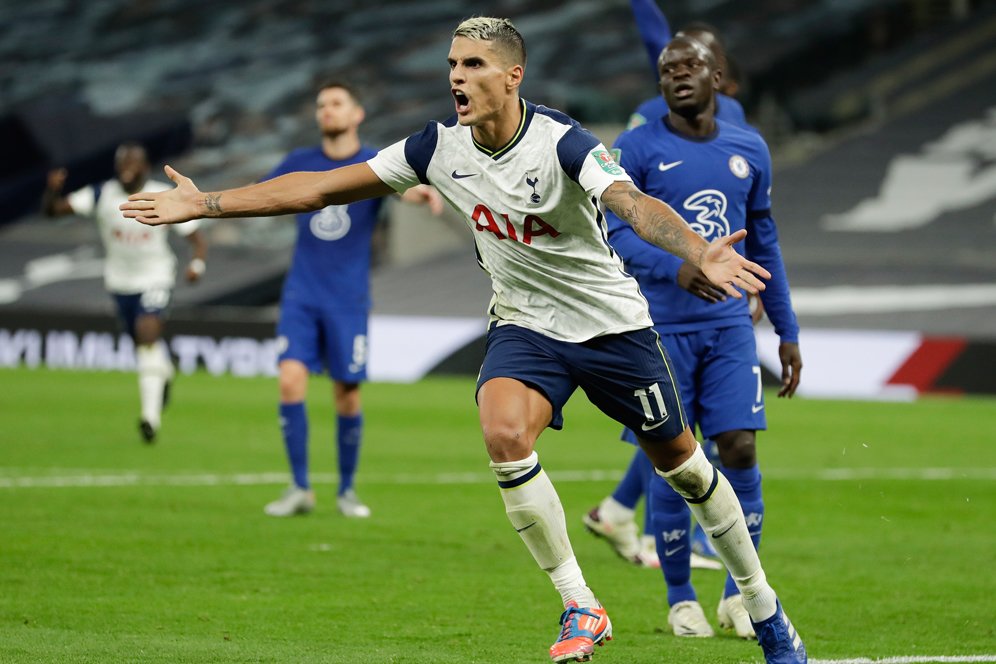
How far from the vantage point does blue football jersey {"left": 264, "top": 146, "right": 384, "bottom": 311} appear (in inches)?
373

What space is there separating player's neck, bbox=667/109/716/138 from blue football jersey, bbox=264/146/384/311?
11.3 ft

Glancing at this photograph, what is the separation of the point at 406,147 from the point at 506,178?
0.41 m

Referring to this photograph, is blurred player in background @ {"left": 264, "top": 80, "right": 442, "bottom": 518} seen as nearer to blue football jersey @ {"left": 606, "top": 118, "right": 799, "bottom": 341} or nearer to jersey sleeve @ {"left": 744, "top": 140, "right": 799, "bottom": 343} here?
blue football jersey @ {"left": 606, "top": 118, "right": 799, "bottom": 341}

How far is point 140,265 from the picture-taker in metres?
13.9

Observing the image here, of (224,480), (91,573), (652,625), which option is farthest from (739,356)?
(224,480)

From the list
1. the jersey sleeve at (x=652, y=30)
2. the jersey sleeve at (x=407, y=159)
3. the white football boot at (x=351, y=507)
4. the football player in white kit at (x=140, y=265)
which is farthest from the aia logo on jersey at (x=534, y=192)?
the football player in white kit at (x=140, y=265)

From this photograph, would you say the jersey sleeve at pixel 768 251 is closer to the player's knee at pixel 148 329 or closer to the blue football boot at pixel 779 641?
the blue football boot at pixel 779 641

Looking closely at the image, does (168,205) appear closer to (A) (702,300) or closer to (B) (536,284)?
(B) (536,284)

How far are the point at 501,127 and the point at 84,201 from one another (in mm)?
Answer: 9430

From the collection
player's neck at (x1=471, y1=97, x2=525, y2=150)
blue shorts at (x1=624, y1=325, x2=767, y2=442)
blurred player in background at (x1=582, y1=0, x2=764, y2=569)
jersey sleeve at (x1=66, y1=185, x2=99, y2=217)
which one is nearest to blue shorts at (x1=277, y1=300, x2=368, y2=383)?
blurred player in background at (x1=582, y1=0, x2=764, y2=569)

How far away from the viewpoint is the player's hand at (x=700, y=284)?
4.60 metres

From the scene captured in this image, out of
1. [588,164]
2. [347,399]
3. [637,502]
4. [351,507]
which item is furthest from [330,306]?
[588,164]

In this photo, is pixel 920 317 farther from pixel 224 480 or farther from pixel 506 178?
pixel 506 178

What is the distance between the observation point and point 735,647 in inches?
226
